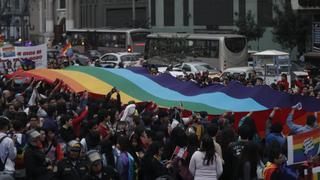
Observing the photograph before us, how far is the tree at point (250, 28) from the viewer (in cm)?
5038

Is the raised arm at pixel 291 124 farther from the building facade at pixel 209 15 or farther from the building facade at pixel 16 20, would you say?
the building facade at pixel 16 20

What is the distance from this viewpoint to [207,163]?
848 centimetres

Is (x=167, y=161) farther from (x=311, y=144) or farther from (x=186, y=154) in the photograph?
(x=311, y=144)

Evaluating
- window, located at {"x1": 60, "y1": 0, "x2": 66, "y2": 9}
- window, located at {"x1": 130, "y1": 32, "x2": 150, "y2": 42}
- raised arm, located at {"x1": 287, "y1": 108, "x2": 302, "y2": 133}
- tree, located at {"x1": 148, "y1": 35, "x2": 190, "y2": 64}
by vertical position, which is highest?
window, located at {"x1": 60, "y1": 0, "x2": 66, "y2": 9}

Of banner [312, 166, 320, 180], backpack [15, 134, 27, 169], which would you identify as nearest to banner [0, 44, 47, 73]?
backpack [15, 134, 27, 169]

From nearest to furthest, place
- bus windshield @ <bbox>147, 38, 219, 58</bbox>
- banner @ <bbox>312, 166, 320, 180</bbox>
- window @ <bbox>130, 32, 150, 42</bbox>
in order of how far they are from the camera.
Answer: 1. banner @ <bbox>312, 166, 320, 180</bbox>
2. bus windshield @ <bbox>147, 38, 219, 58</bbox>
3. window @ <bbox>130, 32, 150, 42</bbox>

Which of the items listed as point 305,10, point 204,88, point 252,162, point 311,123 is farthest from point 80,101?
point 305,10

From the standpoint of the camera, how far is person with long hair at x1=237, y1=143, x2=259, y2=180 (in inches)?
336

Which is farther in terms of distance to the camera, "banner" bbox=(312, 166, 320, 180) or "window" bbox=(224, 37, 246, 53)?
"window" bbox=(224, 37, 246, 53)

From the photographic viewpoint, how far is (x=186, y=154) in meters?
8.88

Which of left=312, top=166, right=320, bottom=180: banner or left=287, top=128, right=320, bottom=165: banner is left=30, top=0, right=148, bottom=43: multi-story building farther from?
left=312, top=166, right=320, bottom=180: banner

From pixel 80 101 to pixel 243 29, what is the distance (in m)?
36.9

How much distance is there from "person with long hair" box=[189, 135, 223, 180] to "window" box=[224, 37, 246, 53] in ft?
111

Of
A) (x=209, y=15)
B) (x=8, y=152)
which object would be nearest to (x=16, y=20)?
(x=209, y=15)
